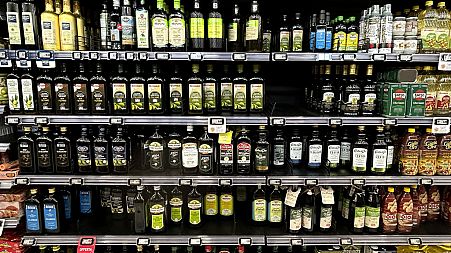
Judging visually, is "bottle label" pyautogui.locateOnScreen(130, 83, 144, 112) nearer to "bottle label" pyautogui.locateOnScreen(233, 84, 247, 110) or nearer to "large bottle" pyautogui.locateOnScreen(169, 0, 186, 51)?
"large bottle" pyautogui.locateOnScreen(169, 0, 186, 51)

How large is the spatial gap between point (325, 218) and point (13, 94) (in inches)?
98.5

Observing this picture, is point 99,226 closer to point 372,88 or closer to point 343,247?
point 343,247

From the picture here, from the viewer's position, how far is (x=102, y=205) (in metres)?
2.90

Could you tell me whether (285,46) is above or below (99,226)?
above

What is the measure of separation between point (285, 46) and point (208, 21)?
2.00ft

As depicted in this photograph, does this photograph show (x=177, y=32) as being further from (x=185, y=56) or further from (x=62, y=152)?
(x=62, y=152)

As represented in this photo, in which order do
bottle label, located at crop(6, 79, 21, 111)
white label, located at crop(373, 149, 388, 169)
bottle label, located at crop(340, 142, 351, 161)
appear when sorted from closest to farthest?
bottle label, located at crop(6, 79, 21, 111) < white label, located at crop(373, 149, 388, 169) < bottle label, located at crop(340, 142, 351, 161)

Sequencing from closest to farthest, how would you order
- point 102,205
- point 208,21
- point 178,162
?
point 208,21
point 178,162
point 102,205

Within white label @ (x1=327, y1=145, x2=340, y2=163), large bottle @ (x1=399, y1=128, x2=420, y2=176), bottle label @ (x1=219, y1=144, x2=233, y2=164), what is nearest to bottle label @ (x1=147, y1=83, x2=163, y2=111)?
bottle label @ (x1=219, y1=144, x2=233, y2=164)

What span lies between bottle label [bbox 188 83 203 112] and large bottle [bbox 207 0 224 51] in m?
0.30

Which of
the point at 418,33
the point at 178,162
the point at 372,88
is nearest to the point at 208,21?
the point at 178,162

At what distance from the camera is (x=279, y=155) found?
8.86ft

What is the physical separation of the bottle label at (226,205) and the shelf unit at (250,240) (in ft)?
0.83

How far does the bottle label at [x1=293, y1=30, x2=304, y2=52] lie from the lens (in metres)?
2.56
